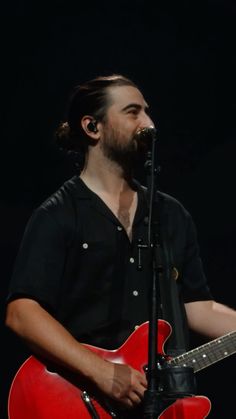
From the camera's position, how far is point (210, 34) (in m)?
4.56

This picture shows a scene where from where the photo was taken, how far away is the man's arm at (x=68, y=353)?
2822 mm

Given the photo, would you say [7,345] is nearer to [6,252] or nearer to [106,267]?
[6,252]

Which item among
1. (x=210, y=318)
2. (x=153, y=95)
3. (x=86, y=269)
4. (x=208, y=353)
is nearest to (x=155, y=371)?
(x=208, y=353)

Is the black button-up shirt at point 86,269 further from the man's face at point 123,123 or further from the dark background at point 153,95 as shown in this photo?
the dark background at point 153,95

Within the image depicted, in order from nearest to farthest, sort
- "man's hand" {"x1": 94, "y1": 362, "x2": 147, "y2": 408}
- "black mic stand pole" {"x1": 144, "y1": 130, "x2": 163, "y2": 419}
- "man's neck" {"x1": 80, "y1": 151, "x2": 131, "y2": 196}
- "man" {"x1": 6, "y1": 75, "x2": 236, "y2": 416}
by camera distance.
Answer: "black mic stand pole" {"x1": 144, "y1": 130, "x2": 163, "y2": 419} < "man's hand" {"x1": 94, "y1": 362, "x2": 147, "y2": 408} < "man" {"x1": 6, "y1": 75, "x2": 236, "y2": 416} < "man's neck" {"x1": 80, "y1": 151, "x2": 131, "y2": 196}

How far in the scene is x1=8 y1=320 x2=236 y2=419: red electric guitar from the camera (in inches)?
113

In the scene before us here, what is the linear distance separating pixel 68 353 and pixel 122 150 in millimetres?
914

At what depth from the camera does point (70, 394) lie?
9.52 feet

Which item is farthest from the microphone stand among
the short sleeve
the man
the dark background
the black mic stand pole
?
the dark background

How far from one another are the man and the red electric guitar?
0.20ft

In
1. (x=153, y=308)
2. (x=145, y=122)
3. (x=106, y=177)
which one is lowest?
(x=153, y=308)

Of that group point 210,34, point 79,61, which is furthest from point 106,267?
point 210,34

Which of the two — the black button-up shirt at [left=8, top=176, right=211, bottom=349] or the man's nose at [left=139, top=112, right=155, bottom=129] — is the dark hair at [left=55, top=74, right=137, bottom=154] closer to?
the man's nose at [left=139, top=112, right=155, bottom=129]

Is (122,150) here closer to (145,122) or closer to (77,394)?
(145,122)
